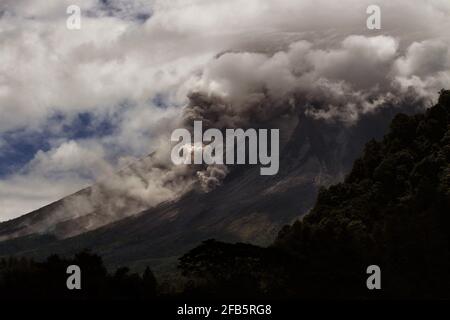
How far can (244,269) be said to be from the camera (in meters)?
95.5

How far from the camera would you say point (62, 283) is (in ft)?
310

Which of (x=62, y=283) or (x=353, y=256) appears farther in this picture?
(x=353, y=256)

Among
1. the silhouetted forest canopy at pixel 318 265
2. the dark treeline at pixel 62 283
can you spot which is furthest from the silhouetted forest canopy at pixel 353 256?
the dark treeline at pixel 62 283

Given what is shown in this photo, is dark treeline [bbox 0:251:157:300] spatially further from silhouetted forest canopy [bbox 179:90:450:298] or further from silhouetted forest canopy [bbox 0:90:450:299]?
silhouetted forest canopy [bbox 179:90:450:298]

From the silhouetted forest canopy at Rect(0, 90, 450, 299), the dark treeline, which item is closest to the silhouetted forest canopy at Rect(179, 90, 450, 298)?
the silhouetted forest canopy at Rect(0, 90, 450, 299)

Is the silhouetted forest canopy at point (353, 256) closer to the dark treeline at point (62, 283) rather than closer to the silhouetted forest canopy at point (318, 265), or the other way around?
the silhouetted forest canopy at point (318, 265)

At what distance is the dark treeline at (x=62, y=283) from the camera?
300 ft

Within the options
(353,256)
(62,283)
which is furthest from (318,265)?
(62,283)

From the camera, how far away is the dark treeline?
91.4 meters

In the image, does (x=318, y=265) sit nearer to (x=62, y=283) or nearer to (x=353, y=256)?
(x=353, y=256)

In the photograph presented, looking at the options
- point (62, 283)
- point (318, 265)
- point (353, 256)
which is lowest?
point (62, 283)

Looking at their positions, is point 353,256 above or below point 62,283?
above
